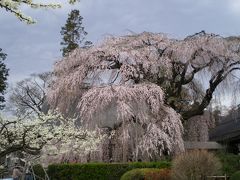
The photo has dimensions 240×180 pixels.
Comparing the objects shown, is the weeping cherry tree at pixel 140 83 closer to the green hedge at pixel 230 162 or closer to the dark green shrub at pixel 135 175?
the green hedge at pixel 230 162

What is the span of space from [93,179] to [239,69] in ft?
31.3

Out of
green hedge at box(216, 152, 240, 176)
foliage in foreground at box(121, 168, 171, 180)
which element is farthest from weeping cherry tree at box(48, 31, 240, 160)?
foliage in foreground at box(121, 168, 171, 180)

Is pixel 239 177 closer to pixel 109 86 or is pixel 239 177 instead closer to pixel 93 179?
pixel 93 179

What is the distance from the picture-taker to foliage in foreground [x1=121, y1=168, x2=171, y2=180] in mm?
15159

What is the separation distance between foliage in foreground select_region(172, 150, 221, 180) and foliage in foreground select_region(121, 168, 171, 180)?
88 cm

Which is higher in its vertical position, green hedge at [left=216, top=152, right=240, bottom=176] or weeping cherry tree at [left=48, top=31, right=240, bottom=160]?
weeping cherry tree at [left=48, top=31, right=240, bottom=160]

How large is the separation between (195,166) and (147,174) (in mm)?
1804

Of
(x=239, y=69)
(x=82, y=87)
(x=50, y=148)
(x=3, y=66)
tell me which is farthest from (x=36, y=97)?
(x=50, y=148)

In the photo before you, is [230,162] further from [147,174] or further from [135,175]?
[135,175]

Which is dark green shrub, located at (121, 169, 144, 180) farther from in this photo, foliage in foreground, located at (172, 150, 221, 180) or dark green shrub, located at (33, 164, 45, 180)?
dark green shrub, located at (33, 164, 45, 180)

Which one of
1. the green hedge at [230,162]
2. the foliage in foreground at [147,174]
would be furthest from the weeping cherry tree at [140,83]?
the foliage in foreground at [147,174]

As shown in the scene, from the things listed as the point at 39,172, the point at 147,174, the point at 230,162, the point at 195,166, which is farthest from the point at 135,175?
the point at 230,162

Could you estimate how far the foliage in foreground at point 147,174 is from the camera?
1516cm

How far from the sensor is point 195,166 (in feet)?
46.7
